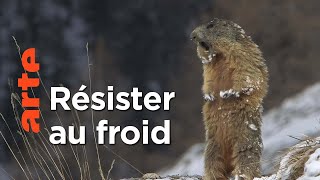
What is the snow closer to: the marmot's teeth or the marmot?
the marmot

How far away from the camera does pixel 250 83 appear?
4211 mm

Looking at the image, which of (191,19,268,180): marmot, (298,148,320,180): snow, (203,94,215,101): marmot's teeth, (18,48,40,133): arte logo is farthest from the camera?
(18,48,40,133): arte logo

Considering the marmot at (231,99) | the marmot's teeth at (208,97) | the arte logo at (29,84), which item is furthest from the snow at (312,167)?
the arte logo at (29,84)

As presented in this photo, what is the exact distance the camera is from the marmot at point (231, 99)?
4.15 m

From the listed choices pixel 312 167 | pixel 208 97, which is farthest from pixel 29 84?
pixel 312 167

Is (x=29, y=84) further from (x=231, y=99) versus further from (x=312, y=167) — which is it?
(x=312, y=167)

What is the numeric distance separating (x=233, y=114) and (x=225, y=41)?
21.9 inches

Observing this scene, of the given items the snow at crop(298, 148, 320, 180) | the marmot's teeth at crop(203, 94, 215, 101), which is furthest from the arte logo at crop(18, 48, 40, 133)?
the snow at crop(298, 148, 320, 180)

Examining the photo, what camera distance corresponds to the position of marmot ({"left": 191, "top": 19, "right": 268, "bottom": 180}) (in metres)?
4.15

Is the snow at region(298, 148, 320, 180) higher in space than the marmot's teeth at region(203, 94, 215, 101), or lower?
lower

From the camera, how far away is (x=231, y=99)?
421cm

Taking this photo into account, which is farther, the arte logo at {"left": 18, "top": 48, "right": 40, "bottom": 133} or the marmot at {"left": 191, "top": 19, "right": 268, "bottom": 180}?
the arte logo at {"left": 18, "top": 48, "right": 40, "bottom": 133}

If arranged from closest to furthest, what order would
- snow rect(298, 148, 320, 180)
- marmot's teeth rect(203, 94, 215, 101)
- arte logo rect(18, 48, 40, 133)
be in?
snow rect(298, 148, 320, 180) < marmot's teeth rect(203, 94, 215, 101) < arte logo rect(18, 48, 40, 133)

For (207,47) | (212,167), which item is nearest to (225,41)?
(207,47)
